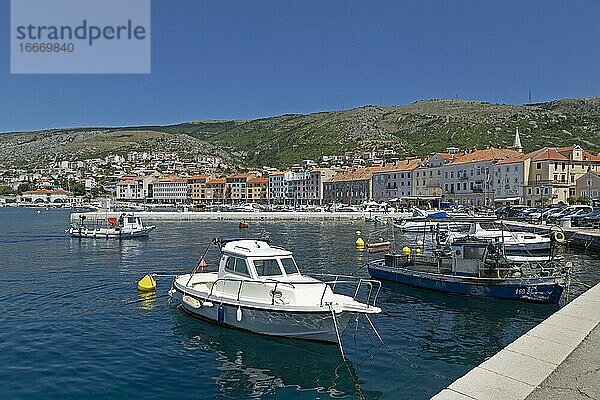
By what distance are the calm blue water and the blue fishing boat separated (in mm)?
516

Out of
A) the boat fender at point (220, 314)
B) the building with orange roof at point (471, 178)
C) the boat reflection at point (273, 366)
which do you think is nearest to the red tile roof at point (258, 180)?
the building with orange roof at point (471, 178)

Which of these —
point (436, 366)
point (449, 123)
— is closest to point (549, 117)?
point (449, 123)

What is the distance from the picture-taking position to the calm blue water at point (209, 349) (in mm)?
12984

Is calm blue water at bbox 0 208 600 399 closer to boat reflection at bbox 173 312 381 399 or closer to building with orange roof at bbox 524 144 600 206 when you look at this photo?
boat reflection at bbox 173 312 381 399

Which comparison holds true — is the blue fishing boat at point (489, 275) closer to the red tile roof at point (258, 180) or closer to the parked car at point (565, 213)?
the parked car at point (565, 213)

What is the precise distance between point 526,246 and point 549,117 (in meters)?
167

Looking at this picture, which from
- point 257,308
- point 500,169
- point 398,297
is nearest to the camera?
point 257,308

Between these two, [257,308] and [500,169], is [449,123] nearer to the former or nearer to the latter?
[500,169]

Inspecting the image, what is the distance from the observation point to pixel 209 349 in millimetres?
15953

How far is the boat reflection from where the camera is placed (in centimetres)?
1286

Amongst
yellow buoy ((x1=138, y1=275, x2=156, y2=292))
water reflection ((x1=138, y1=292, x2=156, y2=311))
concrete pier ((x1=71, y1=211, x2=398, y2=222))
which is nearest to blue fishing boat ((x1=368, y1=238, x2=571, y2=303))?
water reflection ((x1=138, y1=292, x2=156, y2=311))

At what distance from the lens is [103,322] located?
19062mm

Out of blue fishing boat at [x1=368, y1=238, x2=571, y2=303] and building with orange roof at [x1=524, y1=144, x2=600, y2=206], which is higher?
building with orange roof at [x1=524, y1=144, x2=600, y2=206]

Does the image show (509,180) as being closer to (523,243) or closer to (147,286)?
(523,243)
